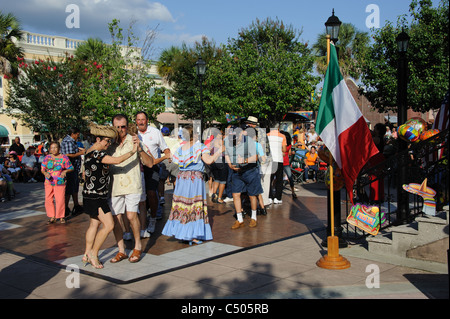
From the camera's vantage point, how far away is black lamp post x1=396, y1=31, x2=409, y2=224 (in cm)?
660

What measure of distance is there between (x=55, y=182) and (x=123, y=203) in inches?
151

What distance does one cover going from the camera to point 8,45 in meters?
26.4

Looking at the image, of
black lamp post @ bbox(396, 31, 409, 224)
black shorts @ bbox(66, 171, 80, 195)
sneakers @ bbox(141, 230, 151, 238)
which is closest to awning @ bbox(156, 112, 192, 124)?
black shorts @ bbox(66, 171, 80, 195)

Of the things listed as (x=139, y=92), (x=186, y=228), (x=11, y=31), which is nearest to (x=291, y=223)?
(x=186, y=228)

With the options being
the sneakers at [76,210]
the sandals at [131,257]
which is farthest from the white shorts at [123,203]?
the sneakers at [76,210]

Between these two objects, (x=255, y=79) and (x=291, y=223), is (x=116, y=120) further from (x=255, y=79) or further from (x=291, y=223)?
(x=255, y=79)

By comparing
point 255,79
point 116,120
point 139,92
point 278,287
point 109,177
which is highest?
point 255,79

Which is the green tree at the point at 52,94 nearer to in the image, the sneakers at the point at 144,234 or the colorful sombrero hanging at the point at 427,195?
the sneakers at the point at 144,234

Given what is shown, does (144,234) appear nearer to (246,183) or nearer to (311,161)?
(246,183)

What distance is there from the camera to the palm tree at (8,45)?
26045mm

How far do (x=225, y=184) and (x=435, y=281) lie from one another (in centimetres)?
742

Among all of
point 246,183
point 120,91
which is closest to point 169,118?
point 120,91

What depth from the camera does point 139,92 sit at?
817 inches

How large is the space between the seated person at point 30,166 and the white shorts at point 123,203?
14304mm
